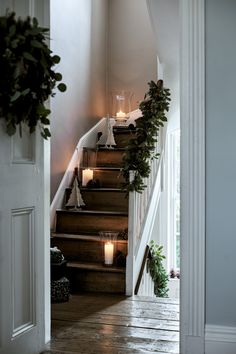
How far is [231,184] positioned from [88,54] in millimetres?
3800

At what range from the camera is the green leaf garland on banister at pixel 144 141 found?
4.17 meters

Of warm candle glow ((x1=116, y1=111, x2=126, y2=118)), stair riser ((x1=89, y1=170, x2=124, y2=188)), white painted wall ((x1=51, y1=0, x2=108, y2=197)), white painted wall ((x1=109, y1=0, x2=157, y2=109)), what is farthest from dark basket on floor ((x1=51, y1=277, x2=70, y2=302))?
white painted wall ((x1=109, y1=0, x2=157, y2=109))

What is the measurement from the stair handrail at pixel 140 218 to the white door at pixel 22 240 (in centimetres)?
128

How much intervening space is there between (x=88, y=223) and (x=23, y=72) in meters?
2.65

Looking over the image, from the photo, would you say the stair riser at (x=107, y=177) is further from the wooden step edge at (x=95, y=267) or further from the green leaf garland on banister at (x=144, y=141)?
the wooden step edge at (x=95, y=267)

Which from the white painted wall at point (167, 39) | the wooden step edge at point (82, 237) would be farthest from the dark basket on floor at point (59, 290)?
the white painted wall at point (167, 39)

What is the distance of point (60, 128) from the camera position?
4.82 metres

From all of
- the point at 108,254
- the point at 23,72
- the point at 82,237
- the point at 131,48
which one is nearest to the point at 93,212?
the point at 82,237

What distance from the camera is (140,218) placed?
445cm

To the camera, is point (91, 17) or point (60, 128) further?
point (91, 17)

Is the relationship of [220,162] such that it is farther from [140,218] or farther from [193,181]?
[140,218]

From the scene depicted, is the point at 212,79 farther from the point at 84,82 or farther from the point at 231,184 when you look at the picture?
the point at 84,82

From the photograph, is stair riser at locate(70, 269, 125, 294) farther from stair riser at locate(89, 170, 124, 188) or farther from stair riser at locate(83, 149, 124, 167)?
stair riser at locate(83, 149, 124, 167)

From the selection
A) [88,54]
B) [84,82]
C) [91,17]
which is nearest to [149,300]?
[84,82]
